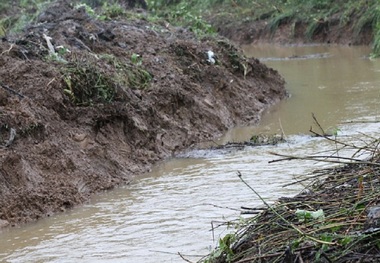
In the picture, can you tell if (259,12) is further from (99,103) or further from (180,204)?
(180,204)

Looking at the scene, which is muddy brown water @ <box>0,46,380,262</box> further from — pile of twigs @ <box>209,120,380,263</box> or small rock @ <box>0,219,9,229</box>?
pile of twigs @ <box>209,120,380,263</box>

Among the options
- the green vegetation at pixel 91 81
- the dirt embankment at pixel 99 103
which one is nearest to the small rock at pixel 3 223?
the dirt embankment at pixel 99 103

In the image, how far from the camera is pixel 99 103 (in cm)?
1118

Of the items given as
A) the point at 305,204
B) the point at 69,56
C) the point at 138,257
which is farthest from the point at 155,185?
the point at 305,204

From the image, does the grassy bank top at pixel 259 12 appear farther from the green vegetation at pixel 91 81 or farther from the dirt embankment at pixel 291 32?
the green vegetation at pixel 91 81

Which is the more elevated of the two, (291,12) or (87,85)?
(291,12)

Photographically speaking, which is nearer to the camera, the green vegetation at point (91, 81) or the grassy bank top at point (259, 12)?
the green vegetation at point (91, 81)

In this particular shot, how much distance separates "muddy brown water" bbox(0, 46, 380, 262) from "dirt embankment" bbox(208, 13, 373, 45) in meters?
13.3

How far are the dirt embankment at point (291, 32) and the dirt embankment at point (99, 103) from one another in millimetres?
11574

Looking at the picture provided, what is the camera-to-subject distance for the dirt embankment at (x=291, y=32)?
27.6 m

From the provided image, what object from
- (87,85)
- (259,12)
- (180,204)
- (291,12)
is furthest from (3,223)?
(259,12)

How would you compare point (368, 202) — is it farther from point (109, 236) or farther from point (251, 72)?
point (251, 72)

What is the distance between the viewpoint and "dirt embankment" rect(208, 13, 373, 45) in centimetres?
2759

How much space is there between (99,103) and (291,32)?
21.2 meters
